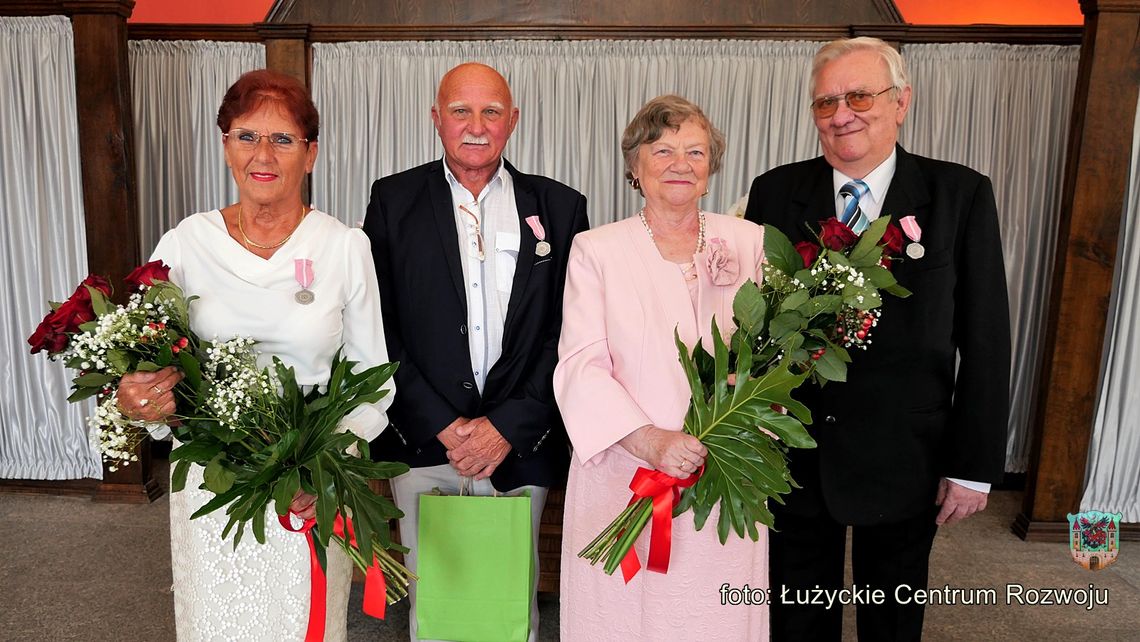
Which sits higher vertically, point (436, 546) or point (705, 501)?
point (705, 501)

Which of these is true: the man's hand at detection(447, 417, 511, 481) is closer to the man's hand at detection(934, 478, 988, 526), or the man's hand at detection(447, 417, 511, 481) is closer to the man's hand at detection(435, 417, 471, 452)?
the man's hand at detection(435, 417, 471, 452)

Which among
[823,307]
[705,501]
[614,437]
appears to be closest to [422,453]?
[614,437]

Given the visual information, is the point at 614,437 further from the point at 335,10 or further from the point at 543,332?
the point at 335,10

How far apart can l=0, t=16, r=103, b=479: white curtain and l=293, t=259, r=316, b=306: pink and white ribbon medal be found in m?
3.17

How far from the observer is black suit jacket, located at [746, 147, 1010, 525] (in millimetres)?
2189

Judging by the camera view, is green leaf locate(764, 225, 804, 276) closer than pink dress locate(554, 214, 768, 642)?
Yes

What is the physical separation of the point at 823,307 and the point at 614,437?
57 cm

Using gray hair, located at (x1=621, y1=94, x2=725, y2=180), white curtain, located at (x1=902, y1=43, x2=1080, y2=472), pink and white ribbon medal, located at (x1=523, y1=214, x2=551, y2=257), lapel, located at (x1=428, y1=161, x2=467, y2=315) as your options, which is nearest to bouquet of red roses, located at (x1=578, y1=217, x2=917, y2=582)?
gray hair, located at (x1=621, y1=94, x2=725, y2=180)

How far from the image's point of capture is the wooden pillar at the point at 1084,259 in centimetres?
384

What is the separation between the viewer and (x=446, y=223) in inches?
96.5

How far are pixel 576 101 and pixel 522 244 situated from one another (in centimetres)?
263

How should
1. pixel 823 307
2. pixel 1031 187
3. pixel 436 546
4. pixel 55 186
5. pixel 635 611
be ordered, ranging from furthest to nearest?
pixel 1031 187 < pixel 55 186 < pixel 436 546 < pixel 635 611 < pixel 823 307

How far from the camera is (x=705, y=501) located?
195 centimetres

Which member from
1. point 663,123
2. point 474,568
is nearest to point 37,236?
point 474,568
